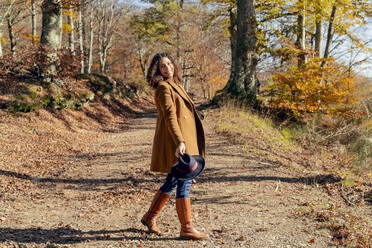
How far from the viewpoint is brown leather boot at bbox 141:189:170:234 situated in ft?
10.8

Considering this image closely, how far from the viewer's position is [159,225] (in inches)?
145

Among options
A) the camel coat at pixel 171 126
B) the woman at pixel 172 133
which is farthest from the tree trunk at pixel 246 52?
the camel coat at pixel 171 126

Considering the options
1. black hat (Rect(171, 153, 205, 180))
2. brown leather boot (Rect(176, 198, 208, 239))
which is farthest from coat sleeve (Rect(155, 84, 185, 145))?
brown leather boot (Rect(176, 198, 208, 239))

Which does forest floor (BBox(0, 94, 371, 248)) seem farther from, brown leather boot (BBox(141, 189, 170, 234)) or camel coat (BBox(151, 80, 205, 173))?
camel coat (BBox(151, 80, 205, 173))

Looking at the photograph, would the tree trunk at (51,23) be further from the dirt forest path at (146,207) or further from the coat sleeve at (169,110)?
the coat sleeve at (169,110)

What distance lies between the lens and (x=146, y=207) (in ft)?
14.1

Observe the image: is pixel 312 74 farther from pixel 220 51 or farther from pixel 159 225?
pixel 220 51

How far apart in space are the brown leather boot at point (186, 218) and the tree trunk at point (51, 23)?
9.94 metres

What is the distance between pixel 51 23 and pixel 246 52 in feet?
25.6

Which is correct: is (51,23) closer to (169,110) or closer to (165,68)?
(165,68)

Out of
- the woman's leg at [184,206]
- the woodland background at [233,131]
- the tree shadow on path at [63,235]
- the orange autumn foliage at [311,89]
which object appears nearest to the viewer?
the woman's leg at [184,206]

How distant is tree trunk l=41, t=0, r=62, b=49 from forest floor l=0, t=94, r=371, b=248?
4024 millimetres

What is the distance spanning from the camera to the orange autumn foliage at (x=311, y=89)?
1081 centimetres

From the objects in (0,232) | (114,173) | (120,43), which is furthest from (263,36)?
(120,43)
